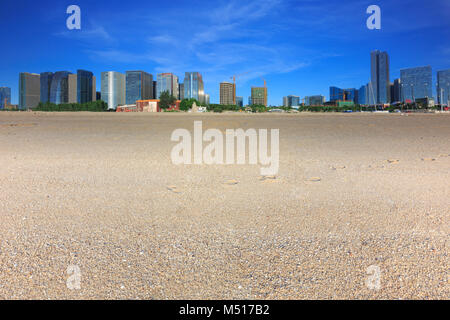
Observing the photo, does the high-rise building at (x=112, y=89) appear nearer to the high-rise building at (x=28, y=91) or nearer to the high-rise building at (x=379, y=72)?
the high-rise building at (x=28, y=91)

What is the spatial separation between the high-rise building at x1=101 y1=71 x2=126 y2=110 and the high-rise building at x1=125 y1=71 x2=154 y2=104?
9.76 metres

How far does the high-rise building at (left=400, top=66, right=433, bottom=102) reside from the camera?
73812 millimetres

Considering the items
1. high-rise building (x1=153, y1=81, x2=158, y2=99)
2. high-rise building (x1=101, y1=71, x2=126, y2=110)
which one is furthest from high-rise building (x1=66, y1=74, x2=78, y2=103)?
high-rise building (x1=153, y1=81, x2=158, y2=99)

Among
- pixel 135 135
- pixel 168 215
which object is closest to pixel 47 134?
pixel 135 135

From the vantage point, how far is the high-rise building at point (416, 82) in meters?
73.8

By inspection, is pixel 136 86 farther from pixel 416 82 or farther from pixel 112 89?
pixel 416 82

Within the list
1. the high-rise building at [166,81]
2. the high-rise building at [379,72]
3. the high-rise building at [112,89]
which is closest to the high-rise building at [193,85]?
the high-rise building at [166,81]

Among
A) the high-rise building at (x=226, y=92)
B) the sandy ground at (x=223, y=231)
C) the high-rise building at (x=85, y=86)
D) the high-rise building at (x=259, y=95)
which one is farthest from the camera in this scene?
the high-rise building at (x=226, y=92)

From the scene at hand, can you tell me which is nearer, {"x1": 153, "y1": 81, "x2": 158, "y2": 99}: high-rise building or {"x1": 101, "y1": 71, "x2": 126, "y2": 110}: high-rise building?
{"x1": 101, "y1": 71, "x2": 126, "y2": 110}: high-rise building

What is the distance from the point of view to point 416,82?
253 ft

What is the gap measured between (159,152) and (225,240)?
24.8 feet

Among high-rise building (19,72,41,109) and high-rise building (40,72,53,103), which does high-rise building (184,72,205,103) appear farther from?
high-rise building (19,72,41,109)

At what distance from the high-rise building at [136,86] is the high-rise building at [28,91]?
30.9 meters

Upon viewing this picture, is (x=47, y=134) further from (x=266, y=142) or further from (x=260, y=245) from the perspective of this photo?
(x=260, y=245)
